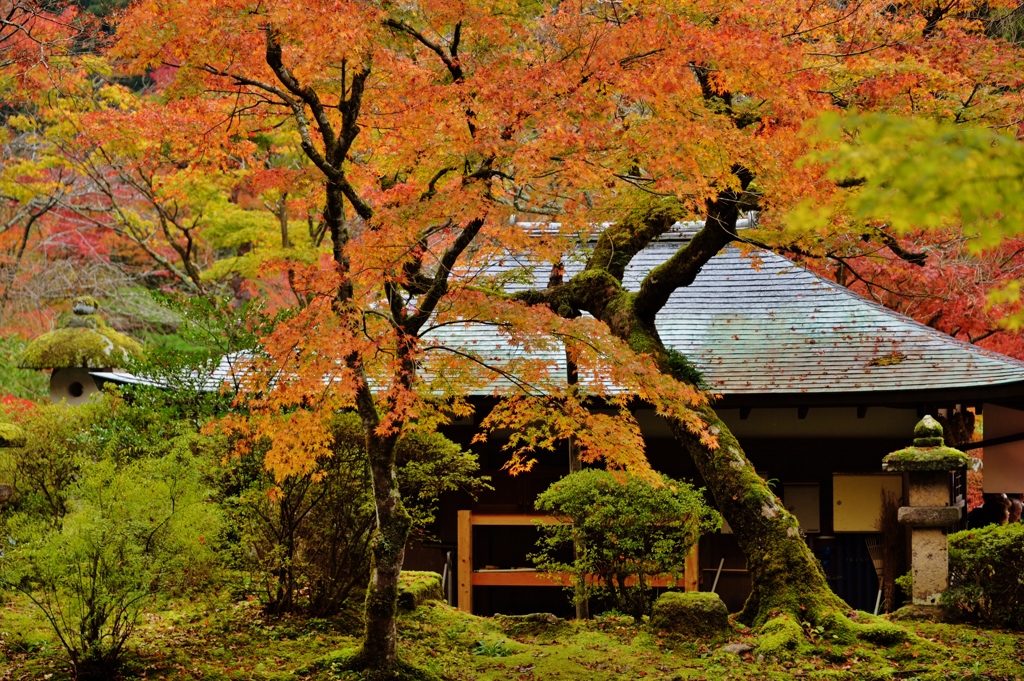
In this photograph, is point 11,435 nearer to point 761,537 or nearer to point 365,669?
point 365,669

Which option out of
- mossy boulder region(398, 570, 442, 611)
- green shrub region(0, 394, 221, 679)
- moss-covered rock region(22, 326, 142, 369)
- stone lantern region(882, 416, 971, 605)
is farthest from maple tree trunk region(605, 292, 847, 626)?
moss-covered rock region(22, 326, 142, 369)

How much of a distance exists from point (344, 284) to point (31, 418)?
13.1 feet

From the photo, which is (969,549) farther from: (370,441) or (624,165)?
(370,441)

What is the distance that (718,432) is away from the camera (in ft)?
29.5

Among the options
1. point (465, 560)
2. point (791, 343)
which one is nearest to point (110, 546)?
point (465, 560)

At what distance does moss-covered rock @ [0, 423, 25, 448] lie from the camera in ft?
26.7

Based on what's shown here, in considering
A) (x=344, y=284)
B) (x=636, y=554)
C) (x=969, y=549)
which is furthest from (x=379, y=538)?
(x=969, y=549)

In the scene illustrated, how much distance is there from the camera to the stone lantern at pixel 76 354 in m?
13.4

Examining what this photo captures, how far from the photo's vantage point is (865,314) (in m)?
12.5

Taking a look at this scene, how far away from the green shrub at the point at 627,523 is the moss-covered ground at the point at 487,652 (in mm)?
620

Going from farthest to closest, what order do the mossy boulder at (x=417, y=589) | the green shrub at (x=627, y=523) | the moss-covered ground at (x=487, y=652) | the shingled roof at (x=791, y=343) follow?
1. the shingled roof at (x=791, y=343)
2. the mossy boulder at (x=417, y=589)
3. the green shrub at (x=627, y=523)
4. the moss-covered ground at (x=487, y=652)

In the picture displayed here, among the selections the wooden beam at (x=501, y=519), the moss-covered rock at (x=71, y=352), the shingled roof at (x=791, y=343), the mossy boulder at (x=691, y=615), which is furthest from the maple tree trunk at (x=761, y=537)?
→ the moss-covered rock at (x=71, y=352)

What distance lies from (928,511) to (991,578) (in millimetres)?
849

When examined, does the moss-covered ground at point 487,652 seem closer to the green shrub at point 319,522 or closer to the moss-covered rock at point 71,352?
the green shrub at point 319,522
